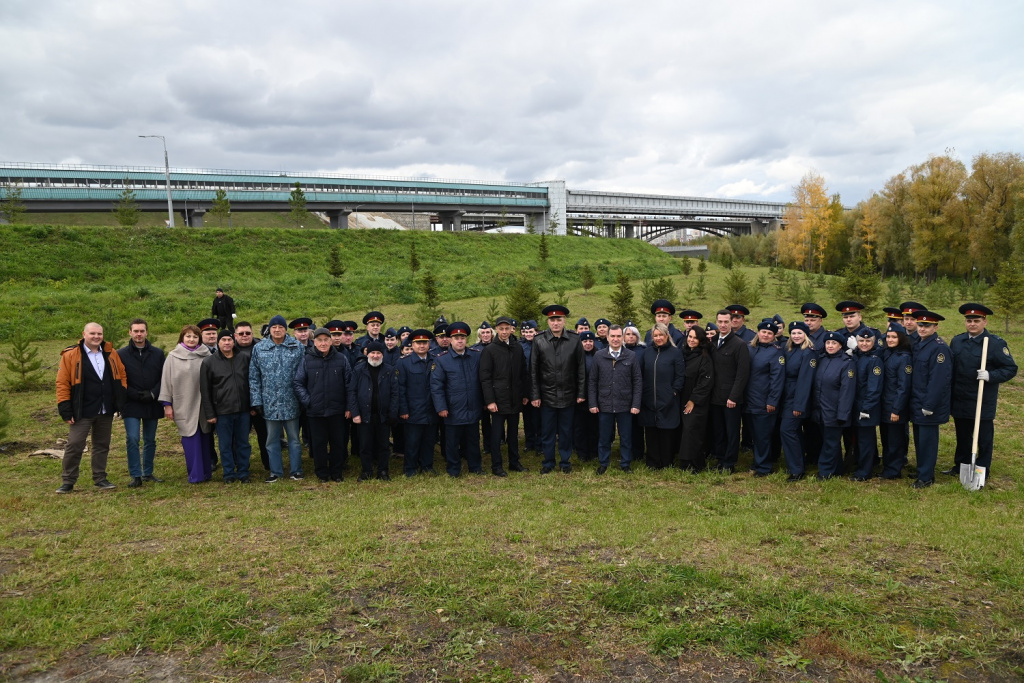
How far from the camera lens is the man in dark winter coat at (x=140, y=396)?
7285 millimetres

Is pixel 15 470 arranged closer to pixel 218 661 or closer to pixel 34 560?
pixel 34 560

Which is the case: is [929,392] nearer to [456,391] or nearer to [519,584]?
[519,584]

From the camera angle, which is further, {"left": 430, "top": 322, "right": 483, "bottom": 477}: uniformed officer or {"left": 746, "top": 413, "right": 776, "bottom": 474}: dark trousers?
{"left": 430, "top": 322, "right": 483, "bottom": 477}: uniformed officer

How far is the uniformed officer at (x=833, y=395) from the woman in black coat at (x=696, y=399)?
128cm

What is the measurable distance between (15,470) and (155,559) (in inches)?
187

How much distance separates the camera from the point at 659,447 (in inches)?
319

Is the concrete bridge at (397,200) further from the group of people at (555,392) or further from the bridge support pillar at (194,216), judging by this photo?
the group of people at (555,392)

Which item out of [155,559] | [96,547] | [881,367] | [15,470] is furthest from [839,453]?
[15,470]

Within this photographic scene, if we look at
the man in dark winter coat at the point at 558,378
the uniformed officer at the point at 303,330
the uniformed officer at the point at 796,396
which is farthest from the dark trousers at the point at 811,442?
the uniformed officer at the point at 303,330

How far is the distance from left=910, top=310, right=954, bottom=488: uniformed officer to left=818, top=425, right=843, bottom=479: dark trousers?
814 millimetres

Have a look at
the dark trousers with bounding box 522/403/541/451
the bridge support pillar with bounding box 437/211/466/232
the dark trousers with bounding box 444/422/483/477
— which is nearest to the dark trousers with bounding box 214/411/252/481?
the dark trousers with bounding box 444/422/483/477

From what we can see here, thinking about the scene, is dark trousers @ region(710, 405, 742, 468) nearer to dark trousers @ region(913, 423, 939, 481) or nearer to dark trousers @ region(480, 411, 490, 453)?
dark trousers @ region(913, 423, 939, 481)

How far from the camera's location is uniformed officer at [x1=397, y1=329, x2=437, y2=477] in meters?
7.83

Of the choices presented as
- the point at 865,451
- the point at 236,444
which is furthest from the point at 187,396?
the point at 865,451
